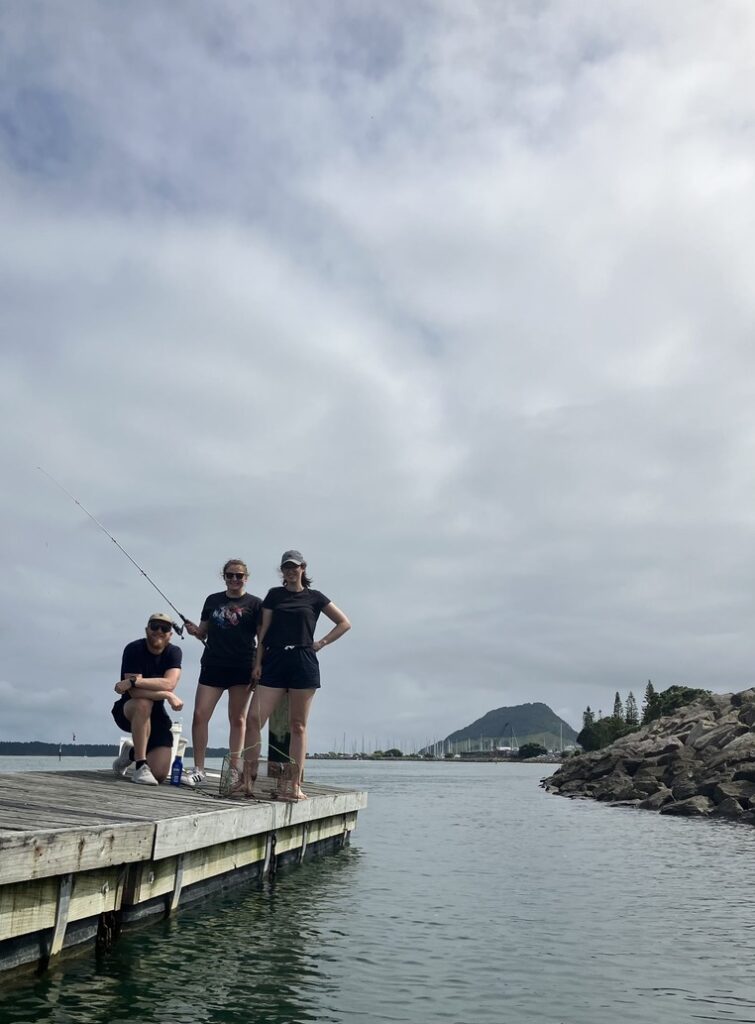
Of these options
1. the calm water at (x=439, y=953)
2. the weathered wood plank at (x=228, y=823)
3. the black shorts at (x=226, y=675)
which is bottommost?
the calm water at (x=439, y=953)

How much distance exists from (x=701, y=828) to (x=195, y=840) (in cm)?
1921

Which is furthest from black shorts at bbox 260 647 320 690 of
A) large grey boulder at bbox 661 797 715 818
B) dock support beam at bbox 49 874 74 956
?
large grey boulder at bbox 661 797 715 818

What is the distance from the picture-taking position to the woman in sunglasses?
37.3 ft

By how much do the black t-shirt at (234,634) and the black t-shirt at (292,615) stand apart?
0.55 meters

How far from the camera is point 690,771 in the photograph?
1433 inches

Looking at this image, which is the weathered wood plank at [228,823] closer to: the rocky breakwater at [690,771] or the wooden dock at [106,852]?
the wooden dock at [106,852]

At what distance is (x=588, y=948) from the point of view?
944cm

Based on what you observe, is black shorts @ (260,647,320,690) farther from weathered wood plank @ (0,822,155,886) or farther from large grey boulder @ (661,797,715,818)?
large grey boulder @ (661,797,715,818)

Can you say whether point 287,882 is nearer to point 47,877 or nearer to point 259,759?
point 259,759

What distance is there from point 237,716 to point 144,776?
123cm

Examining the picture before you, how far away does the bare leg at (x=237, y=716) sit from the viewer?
11508 mm

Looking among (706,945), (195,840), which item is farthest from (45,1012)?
(706,945)

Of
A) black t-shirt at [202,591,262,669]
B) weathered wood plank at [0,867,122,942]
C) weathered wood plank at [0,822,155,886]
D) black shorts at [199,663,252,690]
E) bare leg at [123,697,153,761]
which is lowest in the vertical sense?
weathered wood plank at [0,867,122,942]

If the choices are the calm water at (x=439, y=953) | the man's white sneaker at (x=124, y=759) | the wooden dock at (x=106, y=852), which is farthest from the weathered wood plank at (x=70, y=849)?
the man's white sneaker at (x=124, y=759)
